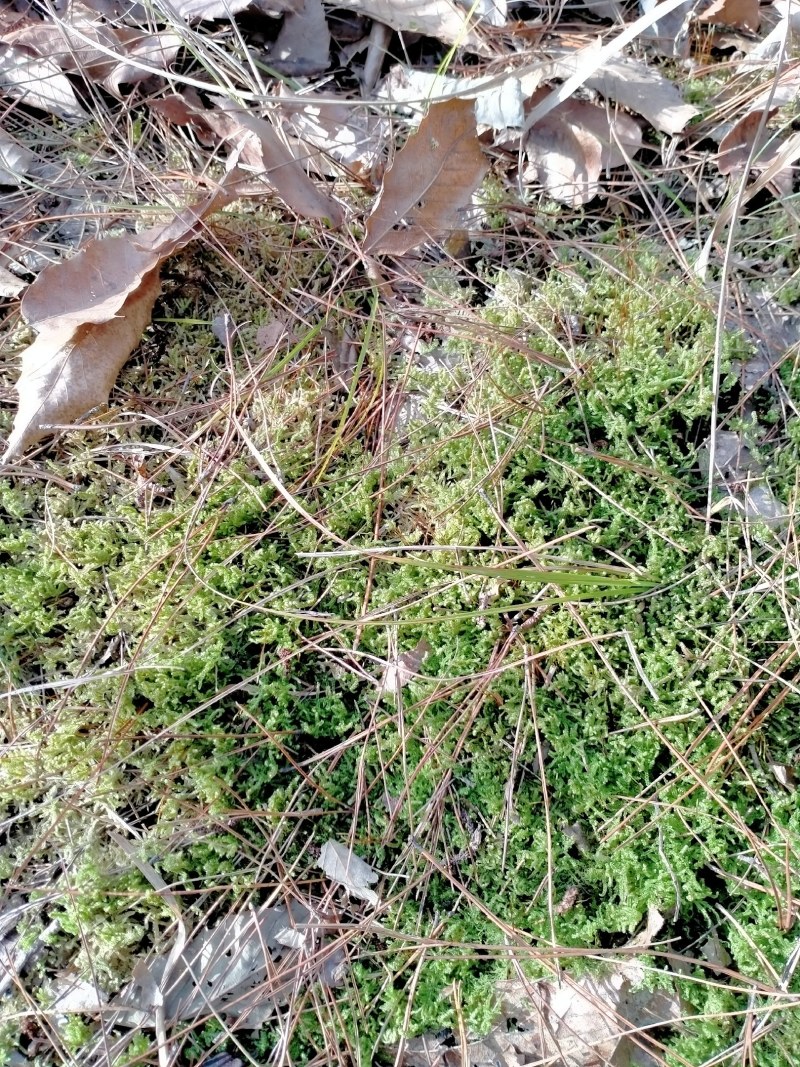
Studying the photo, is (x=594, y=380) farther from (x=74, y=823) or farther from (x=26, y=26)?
(x=26, y=26)

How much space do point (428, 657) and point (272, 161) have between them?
4.84ft

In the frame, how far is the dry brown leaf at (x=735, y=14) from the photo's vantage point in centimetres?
223

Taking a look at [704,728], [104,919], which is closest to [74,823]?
[104,919]

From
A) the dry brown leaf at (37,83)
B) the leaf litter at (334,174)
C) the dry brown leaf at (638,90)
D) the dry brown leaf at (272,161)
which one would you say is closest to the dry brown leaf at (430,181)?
the leaf litter at (334,174)

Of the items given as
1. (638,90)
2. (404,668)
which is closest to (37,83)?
(638,90)

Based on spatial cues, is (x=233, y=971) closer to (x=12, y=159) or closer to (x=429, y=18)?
(x=12, y=159)

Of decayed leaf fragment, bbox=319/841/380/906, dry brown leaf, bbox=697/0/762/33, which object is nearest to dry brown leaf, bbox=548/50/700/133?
dry brown leaf, bbox=697/0/762/33

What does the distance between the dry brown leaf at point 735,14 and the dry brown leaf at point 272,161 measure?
137 centimetres

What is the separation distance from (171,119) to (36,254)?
0.60 m

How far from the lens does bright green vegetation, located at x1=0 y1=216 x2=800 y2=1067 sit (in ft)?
5.38

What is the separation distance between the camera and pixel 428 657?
1.81 meters

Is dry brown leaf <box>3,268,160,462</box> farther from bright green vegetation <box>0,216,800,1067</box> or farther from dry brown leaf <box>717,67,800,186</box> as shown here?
dry brown leaf <box>717,67,800,186</box>

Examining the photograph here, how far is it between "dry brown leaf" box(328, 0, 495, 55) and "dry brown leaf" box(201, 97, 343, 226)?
61 centimetres

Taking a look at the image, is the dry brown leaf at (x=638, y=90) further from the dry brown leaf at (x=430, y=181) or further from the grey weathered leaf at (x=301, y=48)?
the grey weathered leaf at (x=301, y=48)
